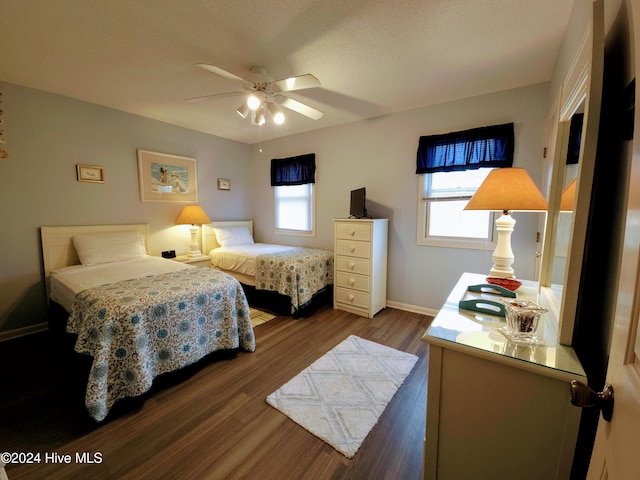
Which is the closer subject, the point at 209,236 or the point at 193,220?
the point at 193,220

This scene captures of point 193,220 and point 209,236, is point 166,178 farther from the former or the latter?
point 209,236

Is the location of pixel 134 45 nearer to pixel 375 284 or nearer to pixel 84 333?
pixel 84 333

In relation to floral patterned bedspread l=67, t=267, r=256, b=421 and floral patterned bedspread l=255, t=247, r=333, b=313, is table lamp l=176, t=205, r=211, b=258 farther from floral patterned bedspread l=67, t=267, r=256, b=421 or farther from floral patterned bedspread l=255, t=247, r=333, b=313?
floral patterned bedspread l=67, t=267, r=256, b=421

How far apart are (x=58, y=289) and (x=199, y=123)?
2.47 m

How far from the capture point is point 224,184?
168 inches

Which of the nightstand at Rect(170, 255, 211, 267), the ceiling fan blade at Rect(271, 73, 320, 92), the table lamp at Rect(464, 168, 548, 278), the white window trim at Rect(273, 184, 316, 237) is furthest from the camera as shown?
the white window trim at Rect(273, 184, 316, 237)

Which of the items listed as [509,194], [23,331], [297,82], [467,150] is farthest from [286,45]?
[23,331]

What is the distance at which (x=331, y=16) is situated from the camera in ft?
5.32

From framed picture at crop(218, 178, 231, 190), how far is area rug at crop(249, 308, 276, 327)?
2.08 m

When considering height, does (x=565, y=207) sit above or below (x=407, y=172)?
below

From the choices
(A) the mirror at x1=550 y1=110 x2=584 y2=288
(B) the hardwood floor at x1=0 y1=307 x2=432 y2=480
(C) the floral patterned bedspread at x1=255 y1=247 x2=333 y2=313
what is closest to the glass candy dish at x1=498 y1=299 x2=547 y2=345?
(A) the mirror at x1=550 y1=110 x2=584 y2=288

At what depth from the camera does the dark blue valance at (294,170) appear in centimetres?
389

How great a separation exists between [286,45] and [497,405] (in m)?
2.33

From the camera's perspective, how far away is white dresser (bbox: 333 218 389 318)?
304 cm
